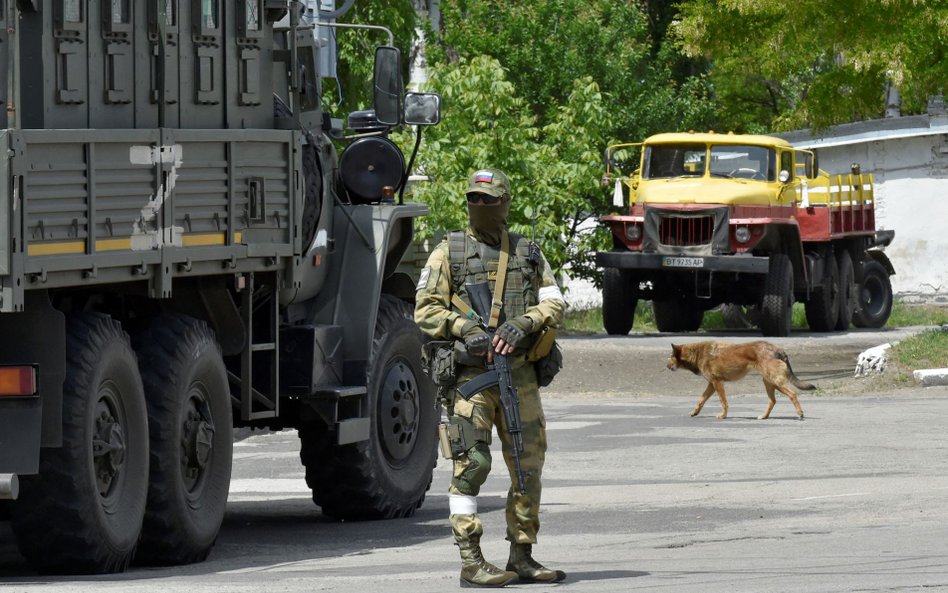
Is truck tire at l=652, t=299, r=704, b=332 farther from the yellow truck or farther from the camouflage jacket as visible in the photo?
the camouflage jacket

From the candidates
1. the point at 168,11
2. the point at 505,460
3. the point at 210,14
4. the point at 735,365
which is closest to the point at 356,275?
the point at 210,14

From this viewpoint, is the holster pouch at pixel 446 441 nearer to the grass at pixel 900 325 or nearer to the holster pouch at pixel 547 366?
the holster pouch at pixel 547 366

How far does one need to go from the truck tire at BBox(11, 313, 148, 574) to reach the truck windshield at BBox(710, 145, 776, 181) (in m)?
19.4

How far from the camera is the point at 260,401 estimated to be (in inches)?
424

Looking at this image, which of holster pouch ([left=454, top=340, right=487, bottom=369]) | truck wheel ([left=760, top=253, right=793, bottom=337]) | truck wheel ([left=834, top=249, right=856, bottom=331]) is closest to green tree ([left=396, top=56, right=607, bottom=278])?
truck wheel ([left=760, top=253, right=793, bottom=337])

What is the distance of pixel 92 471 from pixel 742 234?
18.9 metres

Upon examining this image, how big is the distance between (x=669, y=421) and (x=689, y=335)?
11692 millimetres

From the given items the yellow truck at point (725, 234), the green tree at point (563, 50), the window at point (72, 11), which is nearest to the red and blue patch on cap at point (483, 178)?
the window at point (72, 11)

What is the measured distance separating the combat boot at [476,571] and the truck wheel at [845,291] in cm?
2184

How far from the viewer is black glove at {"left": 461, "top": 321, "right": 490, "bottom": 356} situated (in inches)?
345

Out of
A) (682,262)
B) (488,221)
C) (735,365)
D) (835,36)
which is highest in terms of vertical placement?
(835,36)

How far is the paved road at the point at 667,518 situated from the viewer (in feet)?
28.7

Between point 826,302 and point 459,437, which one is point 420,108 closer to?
point 459,437

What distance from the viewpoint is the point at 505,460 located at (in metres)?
8.79
